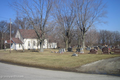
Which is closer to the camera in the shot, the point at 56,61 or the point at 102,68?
the point at 102,68

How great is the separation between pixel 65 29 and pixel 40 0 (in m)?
12.7

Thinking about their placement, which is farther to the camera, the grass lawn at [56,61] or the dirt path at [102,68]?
the grass lawn at [56,61]

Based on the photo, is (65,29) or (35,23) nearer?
(35,23)

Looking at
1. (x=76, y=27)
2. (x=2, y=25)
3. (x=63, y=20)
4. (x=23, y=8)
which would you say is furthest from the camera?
(x=2, y=25)

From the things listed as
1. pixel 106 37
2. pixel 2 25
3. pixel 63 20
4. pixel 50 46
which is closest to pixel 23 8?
pixel 63 20

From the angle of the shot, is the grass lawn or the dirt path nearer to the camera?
the dirt path

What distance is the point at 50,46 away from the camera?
159ft

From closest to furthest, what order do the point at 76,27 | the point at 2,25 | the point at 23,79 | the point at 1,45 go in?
the point at 23,79 < the point at 76,27 < the point at 1,45 < the point at 2,25

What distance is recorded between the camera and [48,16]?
2647 centimetres

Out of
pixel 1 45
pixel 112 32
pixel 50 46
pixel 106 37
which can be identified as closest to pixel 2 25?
pixel 1 45

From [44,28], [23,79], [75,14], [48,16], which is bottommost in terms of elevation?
[23,79]

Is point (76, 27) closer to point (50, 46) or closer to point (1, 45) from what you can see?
point (50, 46)

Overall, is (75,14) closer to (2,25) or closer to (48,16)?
(48,16)

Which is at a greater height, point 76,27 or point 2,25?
point 2,25
